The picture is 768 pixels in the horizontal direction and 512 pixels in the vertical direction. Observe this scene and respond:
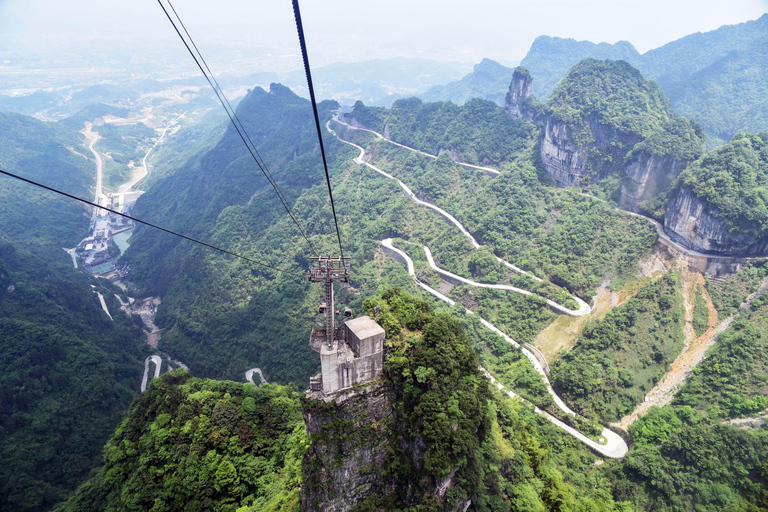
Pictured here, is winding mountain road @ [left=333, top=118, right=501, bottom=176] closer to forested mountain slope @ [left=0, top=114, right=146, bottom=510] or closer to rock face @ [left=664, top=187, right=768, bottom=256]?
rock face @ [left=664, top=187, right=768, bottom=256]

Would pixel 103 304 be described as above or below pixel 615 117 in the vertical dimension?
below

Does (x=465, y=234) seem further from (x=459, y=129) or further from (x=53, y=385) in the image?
(x=53, y=385)

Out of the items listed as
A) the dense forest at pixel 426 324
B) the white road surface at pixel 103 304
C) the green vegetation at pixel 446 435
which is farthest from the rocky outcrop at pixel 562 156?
the white road surface at pixel 103 304

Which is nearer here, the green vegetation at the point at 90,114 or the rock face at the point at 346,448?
the rock face at the point at 346,448

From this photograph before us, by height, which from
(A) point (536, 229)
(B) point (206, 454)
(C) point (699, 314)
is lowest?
(C) point (699, 314)

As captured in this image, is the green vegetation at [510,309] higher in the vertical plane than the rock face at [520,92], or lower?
lower

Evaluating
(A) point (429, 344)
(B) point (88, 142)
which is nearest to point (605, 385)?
(A) point (429, 344)

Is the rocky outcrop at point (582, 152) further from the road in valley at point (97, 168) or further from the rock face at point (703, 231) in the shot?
the road in valley at point (97, 168)

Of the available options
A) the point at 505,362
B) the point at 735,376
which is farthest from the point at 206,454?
the point at 735,376
